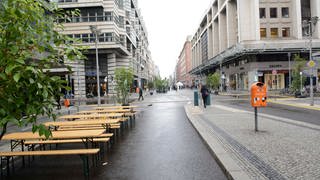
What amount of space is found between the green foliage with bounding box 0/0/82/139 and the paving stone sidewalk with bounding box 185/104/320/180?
11.2ft

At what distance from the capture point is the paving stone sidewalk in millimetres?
4715

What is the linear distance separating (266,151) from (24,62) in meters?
5.47

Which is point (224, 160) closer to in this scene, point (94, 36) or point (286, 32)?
point (94, 36)

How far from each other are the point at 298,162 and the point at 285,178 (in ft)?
3.56

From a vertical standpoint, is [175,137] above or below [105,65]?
below

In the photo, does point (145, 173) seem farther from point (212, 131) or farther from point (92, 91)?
point (92, 91)

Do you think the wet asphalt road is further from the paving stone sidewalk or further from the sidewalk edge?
the paving stone sidewalk

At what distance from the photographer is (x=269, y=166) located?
5.04 meters

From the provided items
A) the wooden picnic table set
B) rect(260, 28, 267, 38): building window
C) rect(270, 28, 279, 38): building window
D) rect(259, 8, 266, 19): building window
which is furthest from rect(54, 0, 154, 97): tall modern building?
the wooden picnic table set

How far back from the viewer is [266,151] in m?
6.16

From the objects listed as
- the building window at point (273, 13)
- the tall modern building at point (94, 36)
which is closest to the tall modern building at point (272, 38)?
the building window at point (273, 13)

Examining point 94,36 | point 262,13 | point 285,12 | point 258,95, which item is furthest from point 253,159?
point 285,12

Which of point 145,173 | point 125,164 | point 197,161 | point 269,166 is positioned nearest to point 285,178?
point 269,166

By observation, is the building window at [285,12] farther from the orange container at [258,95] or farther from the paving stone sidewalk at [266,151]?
the orange container at [258,95]
